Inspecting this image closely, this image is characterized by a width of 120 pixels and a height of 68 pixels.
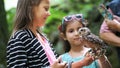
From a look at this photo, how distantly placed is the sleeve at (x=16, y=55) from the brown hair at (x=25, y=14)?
19 centimetres

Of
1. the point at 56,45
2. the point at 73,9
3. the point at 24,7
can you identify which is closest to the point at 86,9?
the point at 73,9

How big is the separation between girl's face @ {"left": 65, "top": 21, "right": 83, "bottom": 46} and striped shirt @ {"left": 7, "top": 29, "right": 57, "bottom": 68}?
0.57 metres

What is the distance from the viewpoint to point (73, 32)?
13.6 feet

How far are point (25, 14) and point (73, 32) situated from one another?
2.17ft

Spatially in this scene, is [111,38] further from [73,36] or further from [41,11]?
[41,11]

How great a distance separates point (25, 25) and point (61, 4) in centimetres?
782

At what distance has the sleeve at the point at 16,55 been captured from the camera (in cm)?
350

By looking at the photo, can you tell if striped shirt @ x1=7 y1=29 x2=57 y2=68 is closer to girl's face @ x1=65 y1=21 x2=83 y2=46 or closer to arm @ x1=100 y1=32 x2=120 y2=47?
girl's face @ x1=65 y1=21 x2=83 y2=46

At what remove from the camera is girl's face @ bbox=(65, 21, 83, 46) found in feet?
13.5

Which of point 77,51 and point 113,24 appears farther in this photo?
point 77,51

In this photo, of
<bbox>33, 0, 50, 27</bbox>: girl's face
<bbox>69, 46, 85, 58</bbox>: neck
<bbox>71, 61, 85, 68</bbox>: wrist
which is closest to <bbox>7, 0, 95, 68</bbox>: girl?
<bbox>33, 0, 50, 27</bbox>: girl's face

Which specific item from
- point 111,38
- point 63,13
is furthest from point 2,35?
point 63,13

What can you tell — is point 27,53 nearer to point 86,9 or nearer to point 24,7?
point 24,7

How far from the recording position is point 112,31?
169 inches
